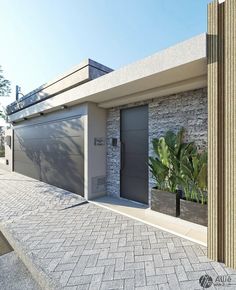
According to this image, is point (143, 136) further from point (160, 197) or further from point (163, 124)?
point (160, 197)

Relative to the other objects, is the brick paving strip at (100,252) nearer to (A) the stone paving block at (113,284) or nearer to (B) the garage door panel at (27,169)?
(A) the stone paving block at (113,284)

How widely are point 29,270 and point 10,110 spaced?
11560 millimetres

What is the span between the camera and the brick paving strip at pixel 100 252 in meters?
2.15

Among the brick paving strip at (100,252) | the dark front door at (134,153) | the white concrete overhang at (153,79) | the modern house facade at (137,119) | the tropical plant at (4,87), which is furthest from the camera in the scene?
the tropical plant at (4,87)

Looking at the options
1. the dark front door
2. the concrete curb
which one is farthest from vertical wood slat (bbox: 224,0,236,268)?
the dark front door

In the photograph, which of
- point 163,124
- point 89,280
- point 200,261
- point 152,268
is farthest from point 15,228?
point 163,124

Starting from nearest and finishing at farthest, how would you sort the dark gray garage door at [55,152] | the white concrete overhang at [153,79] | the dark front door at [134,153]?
the white concrete overhang at [153,79] < the dark front door at [134,153] < the dark gray garage door at [55,152]

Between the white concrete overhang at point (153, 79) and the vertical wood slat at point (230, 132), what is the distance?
0.37 meters

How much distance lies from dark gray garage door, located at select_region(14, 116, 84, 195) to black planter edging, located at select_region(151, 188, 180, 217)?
2.43 meters

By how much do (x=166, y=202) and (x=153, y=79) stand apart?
104 inches

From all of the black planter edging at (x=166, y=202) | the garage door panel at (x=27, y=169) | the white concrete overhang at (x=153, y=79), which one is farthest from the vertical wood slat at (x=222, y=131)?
the garage door panel at (x=27, y=169)

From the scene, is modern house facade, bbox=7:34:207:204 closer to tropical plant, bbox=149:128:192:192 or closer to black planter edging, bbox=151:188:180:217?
tropical plant, bbox=149:128:192:192

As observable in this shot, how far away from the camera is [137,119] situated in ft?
16.7

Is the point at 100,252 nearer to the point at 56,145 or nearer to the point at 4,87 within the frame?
the point at 56,145
